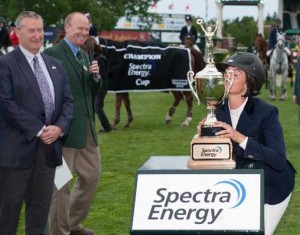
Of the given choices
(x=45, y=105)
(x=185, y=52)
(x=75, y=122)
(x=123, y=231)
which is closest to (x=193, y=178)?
(x=45, y=105)

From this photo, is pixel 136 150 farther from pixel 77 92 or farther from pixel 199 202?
pixel 199 202

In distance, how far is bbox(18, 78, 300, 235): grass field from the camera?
874cm

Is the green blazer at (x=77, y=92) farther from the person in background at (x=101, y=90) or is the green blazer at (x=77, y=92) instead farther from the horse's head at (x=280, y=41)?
the horse's head at (x=280, y=41)

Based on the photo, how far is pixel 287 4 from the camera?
271 ft

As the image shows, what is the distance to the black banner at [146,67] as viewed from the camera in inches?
664

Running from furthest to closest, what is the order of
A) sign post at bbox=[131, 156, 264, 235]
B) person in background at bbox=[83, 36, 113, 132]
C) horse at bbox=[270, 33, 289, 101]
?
1. horse at bbox=[270, 33, 289, 101]
2. person in background at bbox=[83, 36, 113, 132]
3. sign post at bbox=[131, 156, 264, 235]

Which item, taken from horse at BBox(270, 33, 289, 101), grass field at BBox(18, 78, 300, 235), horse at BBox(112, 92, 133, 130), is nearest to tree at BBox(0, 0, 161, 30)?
grass field at BBox(18, 78, 300, 235)

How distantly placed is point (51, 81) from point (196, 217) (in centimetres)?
206

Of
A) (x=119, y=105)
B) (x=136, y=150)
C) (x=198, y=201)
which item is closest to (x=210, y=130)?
(x=198, y=201)

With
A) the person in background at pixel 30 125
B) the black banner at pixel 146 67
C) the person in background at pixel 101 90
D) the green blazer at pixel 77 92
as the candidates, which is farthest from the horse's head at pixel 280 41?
the person in background at pixel 30 125

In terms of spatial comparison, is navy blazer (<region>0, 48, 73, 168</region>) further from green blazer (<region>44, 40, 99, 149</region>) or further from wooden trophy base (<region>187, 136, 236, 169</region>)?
wooden trophy base (<region>187, 136, 236, 169</region>)

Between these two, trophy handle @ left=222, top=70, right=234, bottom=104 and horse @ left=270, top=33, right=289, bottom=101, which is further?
horse @ left=270, top=33, right=289, bottom=101

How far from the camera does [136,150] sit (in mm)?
13977

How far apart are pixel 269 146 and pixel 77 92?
2.62 metres
